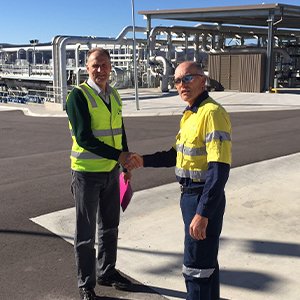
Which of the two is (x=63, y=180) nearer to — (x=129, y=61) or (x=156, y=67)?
(x=156, y=67)

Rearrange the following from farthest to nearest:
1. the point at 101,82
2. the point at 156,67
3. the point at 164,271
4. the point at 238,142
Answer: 1. the point at 156,67
2. the point at 238,142
3. the point at 164,271
4. the point at 101,82

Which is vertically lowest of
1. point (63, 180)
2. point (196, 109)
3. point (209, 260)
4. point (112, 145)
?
point (63, 180)

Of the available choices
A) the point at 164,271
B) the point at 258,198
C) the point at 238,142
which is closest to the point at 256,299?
the point at 164,271

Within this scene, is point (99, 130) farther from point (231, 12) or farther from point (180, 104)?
point (231, 12)

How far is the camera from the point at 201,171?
279 centimetres

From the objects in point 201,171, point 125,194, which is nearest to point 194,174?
point 201,171

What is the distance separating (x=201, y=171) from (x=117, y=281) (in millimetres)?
1549

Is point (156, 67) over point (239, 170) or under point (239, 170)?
over

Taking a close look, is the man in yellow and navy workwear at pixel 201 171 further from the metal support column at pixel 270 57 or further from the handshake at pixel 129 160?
the metal support column at pixel 270 57

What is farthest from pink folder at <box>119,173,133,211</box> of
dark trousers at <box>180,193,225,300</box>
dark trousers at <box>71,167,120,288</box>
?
dark trousers at <box>180,193,225,300</box>

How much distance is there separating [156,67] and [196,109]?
29916 mm

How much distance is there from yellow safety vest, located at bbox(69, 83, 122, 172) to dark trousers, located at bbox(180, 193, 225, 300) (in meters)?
0.90

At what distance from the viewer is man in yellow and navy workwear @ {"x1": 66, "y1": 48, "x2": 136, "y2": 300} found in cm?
338

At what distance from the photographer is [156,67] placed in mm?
32156
